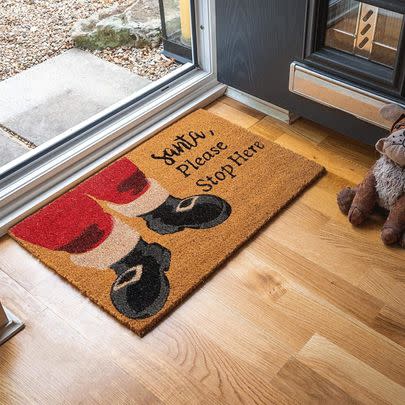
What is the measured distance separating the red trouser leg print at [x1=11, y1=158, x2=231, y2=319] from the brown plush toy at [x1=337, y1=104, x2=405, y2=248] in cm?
36

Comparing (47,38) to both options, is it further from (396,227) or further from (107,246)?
(396,227)

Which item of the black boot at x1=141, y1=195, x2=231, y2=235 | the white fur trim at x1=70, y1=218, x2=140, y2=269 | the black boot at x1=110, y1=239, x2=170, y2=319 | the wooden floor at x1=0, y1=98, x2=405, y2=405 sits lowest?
the wooden floor at x1=0, y1=98, x2=405, y2=405

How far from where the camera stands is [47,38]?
2453 millimetres

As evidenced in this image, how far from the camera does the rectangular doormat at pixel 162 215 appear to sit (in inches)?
57.3

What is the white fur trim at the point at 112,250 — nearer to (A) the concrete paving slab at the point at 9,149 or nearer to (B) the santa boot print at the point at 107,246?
(B) the santa boot print at the point at 107,246

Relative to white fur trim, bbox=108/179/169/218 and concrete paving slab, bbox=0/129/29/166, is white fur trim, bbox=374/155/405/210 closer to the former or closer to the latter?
white fur trim, bbox=108/179/169/218

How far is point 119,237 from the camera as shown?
1575 mm

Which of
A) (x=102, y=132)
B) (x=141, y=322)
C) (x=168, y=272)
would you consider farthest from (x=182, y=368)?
(x=102, y=132)

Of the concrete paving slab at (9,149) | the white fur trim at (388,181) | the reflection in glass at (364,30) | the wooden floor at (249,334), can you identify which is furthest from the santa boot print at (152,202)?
the reflection in glass at (364,30)

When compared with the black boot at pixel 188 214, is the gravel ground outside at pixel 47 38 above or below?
above

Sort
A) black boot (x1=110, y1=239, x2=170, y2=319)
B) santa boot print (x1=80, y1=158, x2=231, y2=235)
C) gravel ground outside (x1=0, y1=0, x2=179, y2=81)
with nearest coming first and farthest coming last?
black boot (x1=110, y1=239, x2=170, y2=319), santa boot print (x1=80, y1=158, x2=231, y2=235), gravel ground outside (x1=0, y1=0, x2=179, y2=81)

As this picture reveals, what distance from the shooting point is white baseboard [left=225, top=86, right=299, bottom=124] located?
194cm

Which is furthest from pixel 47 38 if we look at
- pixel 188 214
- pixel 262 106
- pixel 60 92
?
pixel 188 214

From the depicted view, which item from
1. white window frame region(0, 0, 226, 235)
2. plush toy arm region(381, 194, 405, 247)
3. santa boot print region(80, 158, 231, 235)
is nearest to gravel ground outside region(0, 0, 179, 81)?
white window frame region(0, 0, 226, 235)
